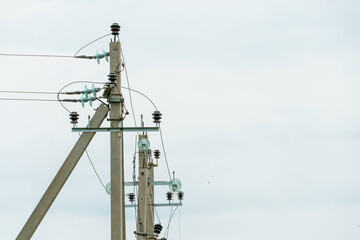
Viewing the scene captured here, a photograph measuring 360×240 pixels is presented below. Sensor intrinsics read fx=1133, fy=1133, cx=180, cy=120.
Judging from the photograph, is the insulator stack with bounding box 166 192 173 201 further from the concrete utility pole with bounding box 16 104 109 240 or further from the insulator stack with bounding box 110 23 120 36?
the concrete utility pole with bounding box 16 104 109 240

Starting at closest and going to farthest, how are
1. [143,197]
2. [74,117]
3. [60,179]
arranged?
[60,179]
[74,117]
[143,197]

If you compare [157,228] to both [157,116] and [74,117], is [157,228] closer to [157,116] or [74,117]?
[157,116]

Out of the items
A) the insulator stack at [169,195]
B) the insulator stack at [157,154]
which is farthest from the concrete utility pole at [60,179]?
the insulator stack at [169,195]

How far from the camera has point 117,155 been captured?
21.8 meters

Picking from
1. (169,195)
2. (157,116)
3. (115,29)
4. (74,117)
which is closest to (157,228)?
(169,195)

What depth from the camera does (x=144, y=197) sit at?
1139 inches

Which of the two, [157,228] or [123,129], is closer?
[123,129]

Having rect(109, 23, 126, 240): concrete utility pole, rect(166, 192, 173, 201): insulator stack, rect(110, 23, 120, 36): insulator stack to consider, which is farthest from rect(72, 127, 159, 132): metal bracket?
rect(166, 192, 173, 201): insulator stack

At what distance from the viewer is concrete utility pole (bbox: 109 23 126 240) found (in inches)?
849

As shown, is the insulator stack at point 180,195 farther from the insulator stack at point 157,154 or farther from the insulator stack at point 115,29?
the insulator stack at point 115,29

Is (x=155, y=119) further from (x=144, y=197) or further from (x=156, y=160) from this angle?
(x=156, y=160)

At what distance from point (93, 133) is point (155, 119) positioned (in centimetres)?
123

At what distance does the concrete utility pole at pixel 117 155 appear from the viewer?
2156 cm

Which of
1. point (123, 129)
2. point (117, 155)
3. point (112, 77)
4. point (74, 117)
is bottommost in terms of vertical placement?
point (117, 155)
